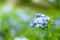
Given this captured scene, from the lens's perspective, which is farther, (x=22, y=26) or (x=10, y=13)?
(x=10, y=13)

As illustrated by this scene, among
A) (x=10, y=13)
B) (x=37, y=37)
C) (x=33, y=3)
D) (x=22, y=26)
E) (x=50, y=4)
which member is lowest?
(x=37, y=37)

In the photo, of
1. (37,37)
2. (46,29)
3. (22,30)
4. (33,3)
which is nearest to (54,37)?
(46,29)

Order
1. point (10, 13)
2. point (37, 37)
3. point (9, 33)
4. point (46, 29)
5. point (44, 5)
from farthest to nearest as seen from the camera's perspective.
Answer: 1. point (44, 5)
2. point (10, 13)
3. point (9, 33)
4. point (37, 37)
5. point (46, 29)

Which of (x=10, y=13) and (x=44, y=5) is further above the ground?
(x=44, y=5)

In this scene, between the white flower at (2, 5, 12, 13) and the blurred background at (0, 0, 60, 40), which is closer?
the blurred background at (0, 0, 60, 40)

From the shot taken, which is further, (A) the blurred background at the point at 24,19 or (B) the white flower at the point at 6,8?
(B) the white flower at the point at 6,8

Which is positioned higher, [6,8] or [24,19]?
[6,8]

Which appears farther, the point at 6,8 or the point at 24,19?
the point at 6,8

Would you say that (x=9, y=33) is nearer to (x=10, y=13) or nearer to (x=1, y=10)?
(x=10, y=13)
